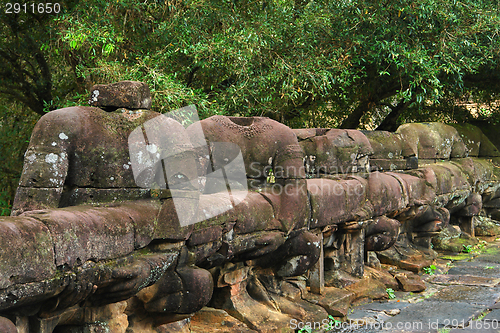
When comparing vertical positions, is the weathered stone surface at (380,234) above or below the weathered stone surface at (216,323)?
above

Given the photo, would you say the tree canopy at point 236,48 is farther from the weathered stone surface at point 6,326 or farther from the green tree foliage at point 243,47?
the weathered stone surface at point 6,326

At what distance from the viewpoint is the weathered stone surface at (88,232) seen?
2.80 meters

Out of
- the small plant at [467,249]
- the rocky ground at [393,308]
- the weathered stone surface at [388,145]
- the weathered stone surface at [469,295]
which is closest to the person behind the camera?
the rocky ground at [393,308]

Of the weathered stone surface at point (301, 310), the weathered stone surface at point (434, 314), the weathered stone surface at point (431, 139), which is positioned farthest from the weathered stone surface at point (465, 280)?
the weathered stone surface at point (301, 310)

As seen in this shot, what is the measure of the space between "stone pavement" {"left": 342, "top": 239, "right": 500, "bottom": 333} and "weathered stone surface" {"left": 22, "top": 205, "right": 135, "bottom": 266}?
295cm

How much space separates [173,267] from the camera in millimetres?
3762

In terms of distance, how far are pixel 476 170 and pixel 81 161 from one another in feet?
29.7

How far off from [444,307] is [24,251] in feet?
17.0

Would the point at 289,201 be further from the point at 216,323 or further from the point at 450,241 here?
the point at 450,241

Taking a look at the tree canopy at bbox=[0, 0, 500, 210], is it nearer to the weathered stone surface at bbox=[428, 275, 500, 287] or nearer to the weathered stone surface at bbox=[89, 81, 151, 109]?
the weathered stone surface at bbox=[89, 81, 151, 109]

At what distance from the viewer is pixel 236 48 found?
708 cm

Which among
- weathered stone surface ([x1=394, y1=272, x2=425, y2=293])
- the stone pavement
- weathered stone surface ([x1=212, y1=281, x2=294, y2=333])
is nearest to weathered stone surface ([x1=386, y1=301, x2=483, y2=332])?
the stone pavement

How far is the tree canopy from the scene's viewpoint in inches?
272

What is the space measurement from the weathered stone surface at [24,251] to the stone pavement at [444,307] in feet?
11.5
